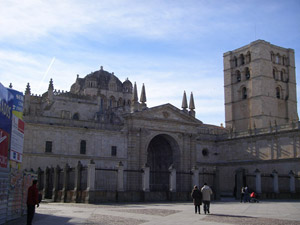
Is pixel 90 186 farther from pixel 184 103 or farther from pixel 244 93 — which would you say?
pixel 244 93

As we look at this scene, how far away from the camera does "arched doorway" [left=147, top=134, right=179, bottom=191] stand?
4728cm

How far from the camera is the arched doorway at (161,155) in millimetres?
47275

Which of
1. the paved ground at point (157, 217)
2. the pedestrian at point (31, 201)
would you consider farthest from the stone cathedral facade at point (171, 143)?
the pedestrian at point (31, 201)

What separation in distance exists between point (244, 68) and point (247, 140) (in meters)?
19.6

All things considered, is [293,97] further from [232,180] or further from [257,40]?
[232,180]

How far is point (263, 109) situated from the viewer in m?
61.9

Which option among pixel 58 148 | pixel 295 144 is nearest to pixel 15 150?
pixel 58 148

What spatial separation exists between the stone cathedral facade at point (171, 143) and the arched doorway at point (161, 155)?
13cm

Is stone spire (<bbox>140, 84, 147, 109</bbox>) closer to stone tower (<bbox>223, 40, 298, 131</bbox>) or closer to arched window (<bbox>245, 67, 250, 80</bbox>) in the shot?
stone tower (<bbox>223, 40, 298, 131</bbox>)

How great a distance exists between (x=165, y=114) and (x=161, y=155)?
640 centimetres

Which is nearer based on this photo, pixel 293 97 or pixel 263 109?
pixel 263 109

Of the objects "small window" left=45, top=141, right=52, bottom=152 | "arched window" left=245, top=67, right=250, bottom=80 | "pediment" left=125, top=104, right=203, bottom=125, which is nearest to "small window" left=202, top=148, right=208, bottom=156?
"pediment" left=125, top=104, right=203, bottom=125

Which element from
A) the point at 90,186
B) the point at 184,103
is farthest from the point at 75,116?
the point at 90,186

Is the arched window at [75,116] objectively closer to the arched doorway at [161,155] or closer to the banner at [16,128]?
the arched doorway at [161,155]
